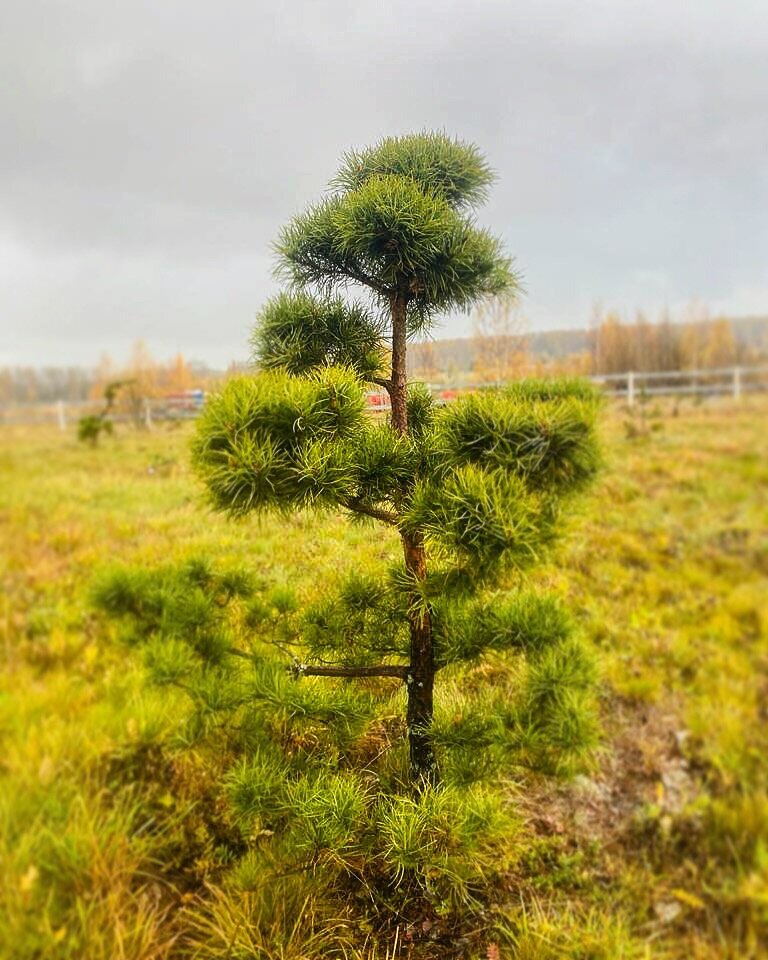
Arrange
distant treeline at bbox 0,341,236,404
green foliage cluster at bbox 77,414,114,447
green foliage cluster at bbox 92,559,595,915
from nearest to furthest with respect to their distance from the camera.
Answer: green foliage cluster at bbox 92,559,595,915, distant treeline at bbox 0,341,236,404, green foliage cluster at bbox 77,414,114,447

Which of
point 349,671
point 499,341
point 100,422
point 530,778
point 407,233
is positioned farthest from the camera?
point 100,422

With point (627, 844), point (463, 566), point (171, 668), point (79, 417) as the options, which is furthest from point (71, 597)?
point (627, 844)

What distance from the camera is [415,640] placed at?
611 mm

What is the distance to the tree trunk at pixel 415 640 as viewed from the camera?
1.86ft

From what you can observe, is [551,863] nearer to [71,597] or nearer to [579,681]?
[579,681]

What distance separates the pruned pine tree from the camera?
436mm

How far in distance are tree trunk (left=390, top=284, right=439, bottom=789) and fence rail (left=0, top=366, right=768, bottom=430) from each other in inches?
1.0

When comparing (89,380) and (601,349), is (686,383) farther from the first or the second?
(89,380)

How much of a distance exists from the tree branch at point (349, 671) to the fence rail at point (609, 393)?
0.30 metres

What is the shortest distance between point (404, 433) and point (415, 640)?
246 mm

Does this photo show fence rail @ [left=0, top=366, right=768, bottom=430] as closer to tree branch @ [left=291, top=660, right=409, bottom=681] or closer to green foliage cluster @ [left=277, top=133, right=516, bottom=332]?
green foliage cluster @ [left=277, top=133, right=516, bottom=332]

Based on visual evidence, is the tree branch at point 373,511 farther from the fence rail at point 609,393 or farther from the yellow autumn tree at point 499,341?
the yellow autumn tree at point 499,341

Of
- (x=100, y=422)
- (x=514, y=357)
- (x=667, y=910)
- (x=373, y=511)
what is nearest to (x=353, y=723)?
(x=373, y=511)

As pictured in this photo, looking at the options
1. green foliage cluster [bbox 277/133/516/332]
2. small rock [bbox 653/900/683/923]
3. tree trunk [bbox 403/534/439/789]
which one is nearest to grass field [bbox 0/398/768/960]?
small rock [bbox 653/900/683/923]
